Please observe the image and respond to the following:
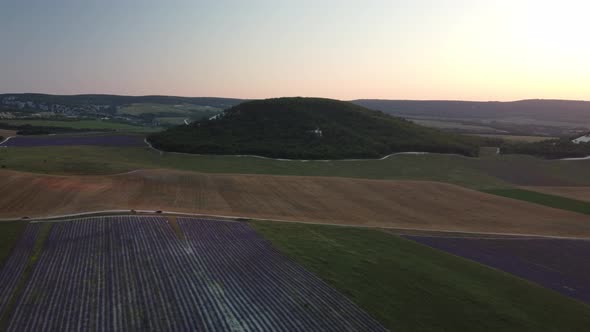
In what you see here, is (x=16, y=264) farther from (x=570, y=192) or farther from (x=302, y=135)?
(x=302, y=135)

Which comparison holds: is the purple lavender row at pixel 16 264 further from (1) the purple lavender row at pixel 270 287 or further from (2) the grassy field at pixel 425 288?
(2) the grassy field at pixel 425 288

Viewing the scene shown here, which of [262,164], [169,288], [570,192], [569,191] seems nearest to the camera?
[169,288]

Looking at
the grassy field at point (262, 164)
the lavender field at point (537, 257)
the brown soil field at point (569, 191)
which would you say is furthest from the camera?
the grassy field at point (262, 164)

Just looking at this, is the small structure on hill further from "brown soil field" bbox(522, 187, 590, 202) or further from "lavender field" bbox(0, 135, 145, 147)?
"lavender field" bbox(0, 135, 145, 147)

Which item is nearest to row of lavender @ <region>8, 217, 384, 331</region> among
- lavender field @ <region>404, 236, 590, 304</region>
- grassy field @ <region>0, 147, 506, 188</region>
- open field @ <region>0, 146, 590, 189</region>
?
lavender field @ <region>404, 236, 590, 304</region>

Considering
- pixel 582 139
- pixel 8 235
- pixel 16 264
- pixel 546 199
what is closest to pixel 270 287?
pixel 16 264

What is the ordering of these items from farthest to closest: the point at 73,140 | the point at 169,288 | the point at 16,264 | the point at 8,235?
the point at 73,140
the point at 8,235
the point at 16,264
the point at 169,288

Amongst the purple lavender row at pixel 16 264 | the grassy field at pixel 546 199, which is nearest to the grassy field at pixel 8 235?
the purple lavender row at pixel 16 264
